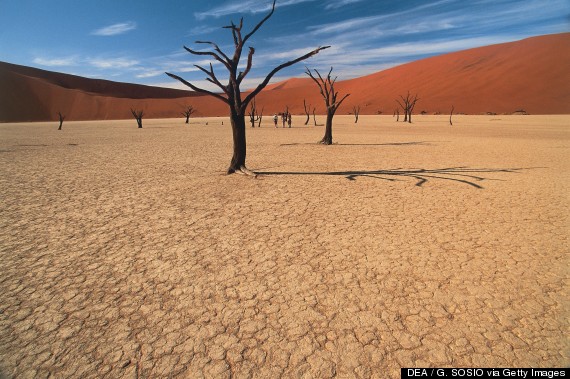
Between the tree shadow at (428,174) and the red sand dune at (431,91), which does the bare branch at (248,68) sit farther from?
the red sand dune at (431,91)

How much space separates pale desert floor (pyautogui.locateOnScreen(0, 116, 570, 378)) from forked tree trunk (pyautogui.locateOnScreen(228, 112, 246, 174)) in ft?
6.57

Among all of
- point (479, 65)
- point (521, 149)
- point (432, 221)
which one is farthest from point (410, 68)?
point (432, 221)

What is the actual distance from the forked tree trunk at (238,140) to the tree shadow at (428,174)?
2.64 feet

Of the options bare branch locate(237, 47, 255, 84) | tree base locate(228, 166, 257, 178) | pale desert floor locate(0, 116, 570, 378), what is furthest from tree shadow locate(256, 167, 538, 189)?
bare branch locate(237, 47, 255, 84)

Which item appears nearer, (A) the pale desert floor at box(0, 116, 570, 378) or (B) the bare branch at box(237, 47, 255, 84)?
(A) the pale desert floor at box(0, 116, 570, 378)

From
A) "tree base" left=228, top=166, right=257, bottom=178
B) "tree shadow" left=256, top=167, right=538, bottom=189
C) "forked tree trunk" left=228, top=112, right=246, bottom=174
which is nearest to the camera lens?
"tree shadow" left=256, top=167, right=538, bottom=189

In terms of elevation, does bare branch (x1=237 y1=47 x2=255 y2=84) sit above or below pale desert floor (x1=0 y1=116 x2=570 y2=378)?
above

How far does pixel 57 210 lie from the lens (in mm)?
6617

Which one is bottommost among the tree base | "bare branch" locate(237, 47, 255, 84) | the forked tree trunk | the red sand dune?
the tree base

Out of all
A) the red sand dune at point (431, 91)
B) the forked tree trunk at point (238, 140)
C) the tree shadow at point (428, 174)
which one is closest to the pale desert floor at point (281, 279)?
the tree shadow at point (428, 174)

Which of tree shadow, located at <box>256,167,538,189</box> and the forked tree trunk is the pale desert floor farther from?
the forked tree trunk

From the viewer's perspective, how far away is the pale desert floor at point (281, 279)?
2750 millimetres

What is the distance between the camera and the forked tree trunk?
31.2ft

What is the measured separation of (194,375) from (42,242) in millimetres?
4238
